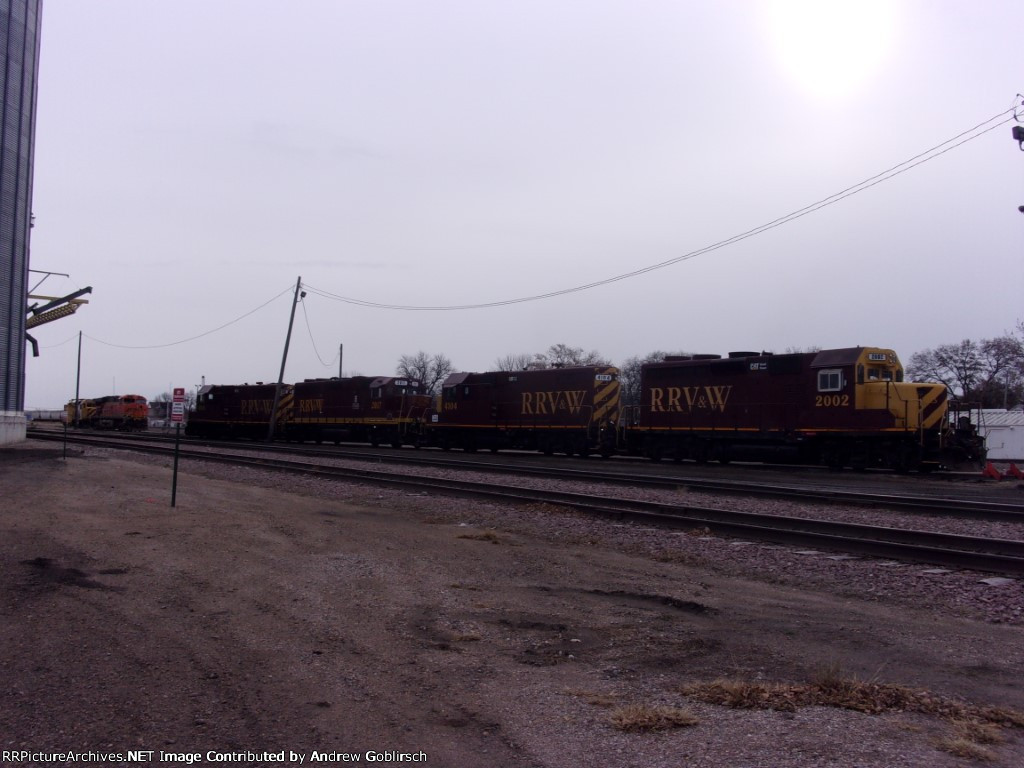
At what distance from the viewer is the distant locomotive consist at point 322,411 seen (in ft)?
136

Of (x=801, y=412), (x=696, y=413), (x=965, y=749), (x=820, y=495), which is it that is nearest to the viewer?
(x=965, y=749)

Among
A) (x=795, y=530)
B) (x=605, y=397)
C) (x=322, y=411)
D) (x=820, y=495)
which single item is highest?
(x=605, y=397)

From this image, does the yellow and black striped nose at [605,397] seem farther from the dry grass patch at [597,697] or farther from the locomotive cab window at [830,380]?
the dry grass patch at [597,697]

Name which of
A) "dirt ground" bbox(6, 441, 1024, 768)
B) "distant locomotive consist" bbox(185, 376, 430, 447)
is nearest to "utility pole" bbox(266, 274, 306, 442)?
"distant locomotive consist" bbox(185, 376, 430, 447)

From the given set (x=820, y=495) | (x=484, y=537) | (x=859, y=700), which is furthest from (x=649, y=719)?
(x=820, y=495)

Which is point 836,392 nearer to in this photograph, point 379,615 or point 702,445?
point 702,445

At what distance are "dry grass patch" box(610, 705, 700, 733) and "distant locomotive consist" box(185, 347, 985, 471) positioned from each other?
2192 centimetres

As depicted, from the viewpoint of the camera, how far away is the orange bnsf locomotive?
2412 cm

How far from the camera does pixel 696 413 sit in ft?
95.6

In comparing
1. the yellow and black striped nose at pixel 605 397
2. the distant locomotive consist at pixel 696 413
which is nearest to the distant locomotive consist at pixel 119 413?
the distant locomotive consist at pixel 696 413

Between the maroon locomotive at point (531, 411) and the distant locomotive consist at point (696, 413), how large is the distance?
53mm

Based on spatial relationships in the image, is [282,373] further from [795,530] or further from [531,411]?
[795,530]

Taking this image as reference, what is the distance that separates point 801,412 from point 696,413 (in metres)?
4.07

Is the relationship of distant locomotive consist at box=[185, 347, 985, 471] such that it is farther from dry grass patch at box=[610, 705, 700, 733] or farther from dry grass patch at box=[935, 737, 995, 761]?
dry grass patch at box=[610, 705, 700, 733]
